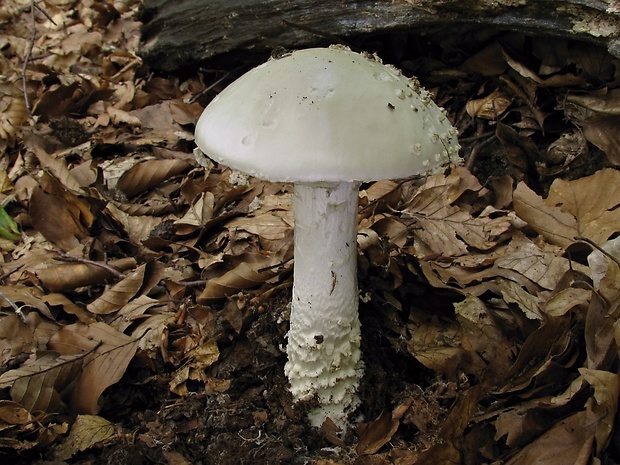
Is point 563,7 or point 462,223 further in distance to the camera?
point 462,223

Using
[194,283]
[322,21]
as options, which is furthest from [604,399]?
[322,21]

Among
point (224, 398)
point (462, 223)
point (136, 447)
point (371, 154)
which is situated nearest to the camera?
point (371, 154)

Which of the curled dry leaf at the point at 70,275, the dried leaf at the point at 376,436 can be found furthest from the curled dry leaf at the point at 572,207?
the curled dry leaf at the point at 70,275

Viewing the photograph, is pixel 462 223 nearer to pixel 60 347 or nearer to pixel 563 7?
pixel 563 7

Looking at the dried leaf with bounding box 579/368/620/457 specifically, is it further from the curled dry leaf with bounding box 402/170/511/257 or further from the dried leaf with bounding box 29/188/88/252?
the dried leaf with bounding box 29/188/88/252

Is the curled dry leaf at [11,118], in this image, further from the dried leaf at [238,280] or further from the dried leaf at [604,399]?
the dried leaf at [604,399]

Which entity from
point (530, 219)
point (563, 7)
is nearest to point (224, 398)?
point (530, 219)

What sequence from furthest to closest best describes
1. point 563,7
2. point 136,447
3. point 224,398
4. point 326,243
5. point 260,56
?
point 260,56 < point 563,7 < point 224,398 < point 136,447 < point 326,243
